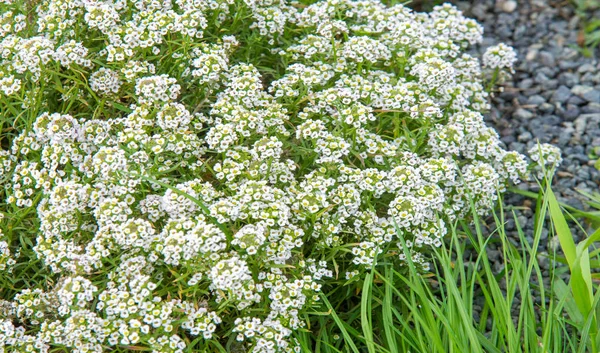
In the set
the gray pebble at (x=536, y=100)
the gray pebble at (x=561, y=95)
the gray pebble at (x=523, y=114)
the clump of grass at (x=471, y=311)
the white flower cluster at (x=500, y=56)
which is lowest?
the clump of grass at (x=471, y=311)

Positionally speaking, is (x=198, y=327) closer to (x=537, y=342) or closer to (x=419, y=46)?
(x=537, y=342)

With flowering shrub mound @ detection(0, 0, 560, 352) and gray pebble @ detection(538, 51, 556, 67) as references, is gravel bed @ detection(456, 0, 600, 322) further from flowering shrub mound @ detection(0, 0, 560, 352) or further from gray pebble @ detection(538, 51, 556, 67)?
flowering shrub mound @ detection(0, 0, 560, 352)

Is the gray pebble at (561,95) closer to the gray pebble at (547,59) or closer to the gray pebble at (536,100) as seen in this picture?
the gray pebble at (536,100)

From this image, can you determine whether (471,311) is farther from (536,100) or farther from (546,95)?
(546,95)

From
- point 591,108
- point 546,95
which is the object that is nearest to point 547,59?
point 546,95

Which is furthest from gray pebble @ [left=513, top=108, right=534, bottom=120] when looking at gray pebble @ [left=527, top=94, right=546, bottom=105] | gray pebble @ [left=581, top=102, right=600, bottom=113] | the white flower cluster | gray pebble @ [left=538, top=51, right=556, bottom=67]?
the white flower cluster

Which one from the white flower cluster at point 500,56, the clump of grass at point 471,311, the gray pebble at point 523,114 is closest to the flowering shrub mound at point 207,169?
the clump of grass at point 471,311
